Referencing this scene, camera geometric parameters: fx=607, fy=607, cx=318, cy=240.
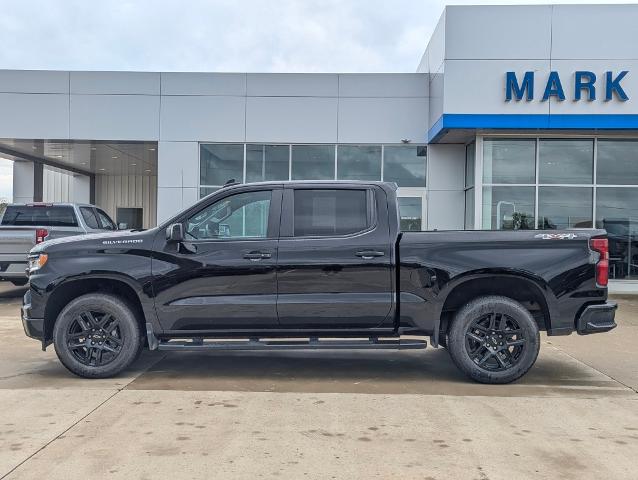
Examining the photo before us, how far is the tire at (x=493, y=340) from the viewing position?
5.99m

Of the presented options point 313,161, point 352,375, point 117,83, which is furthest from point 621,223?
point 117,83

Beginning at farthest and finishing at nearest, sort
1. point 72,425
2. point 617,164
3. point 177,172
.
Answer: point 177,172 < point 617,164 < point 72,425

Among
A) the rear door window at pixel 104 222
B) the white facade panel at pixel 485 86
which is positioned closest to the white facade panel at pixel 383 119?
the white facade panel at pixel 485 86

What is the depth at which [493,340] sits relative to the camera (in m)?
6.05

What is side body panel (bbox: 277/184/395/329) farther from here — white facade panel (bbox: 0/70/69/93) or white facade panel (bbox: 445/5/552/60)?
white facade panel (bbox: 0/70/69/93)

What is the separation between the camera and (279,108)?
15375 millimetres

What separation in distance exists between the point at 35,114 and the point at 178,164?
152 inches

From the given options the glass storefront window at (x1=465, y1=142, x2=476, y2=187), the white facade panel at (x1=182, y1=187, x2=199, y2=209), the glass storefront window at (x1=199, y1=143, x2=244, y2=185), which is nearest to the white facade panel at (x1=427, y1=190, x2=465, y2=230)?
the glass storefront window at (x1=465, y1=142, x2=476, y2=187)

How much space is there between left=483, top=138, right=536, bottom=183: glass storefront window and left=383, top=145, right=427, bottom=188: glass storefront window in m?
1.88

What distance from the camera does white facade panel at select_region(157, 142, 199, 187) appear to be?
50.8 feet

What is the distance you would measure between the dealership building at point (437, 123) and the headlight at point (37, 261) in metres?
9.07

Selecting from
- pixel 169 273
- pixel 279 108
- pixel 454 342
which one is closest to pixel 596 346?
pixel 454 342

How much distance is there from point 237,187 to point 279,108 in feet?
31.3

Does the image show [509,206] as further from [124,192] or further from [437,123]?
[124,192]
